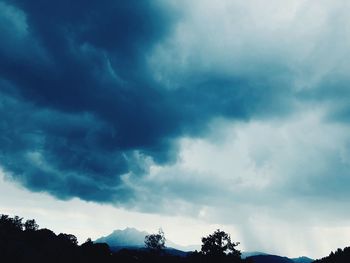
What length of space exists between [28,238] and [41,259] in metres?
58.6

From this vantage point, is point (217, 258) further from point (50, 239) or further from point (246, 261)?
point (50, 239)

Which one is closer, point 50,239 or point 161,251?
point 50,239

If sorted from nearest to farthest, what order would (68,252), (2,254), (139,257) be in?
(2,254)
(68,252)
(139,257)

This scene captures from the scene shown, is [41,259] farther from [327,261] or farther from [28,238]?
[327,261]

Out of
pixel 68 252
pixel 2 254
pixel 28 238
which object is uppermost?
pixel 28 238

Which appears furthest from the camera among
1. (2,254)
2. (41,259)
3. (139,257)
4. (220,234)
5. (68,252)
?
(139,257)

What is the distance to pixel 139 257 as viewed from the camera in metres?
163

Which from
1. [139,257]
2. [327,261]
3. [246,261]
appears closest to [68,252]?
[139,257]

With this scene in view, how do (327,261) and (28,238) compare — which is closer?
(327,261)

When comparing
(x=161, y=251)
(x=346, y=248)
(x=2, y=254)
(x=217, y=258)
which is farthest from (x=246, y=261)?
(x=2, y=254)

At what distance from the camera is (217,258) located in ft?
458

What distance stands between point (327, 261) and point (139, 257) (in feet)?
272

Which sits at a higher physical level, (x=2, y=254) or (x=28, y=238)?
(x=28, y=238)

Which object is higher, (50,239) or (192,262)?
(50,239)
